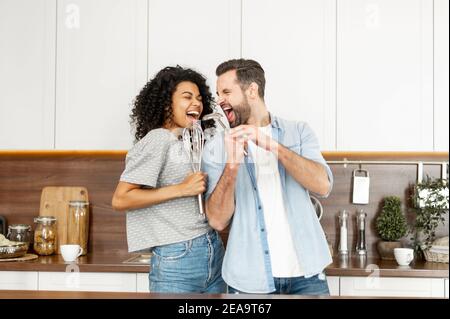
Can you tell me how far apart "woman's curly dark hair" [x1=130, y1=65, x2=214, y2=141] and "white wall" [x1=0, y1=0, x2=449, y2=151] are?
0.05ft

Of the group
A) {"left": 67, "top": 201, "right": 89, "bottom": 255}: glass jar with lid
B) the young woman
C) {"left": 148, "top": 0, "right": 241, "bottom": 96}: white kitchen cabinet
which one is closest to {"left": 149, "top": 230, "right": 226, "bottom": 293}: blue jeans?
the young woman

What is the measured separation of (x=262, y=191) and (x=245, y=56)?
6.8 inches

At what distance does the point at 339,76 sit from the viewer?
24.9 inches

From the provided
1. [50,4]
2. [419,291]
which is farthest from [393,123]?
[50,4]

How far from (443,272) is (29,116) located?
53 centimetres

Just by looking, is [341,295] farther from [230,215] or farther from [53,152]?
[53,152]

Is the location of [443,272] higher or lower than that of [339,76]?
lower

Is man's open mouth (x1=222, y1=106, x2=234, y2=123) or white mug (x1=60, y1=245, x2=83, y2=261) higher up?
man's open mouth (x1=222, y1=106, x2=234, y2=123)

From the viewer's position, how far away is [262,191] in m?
0.62

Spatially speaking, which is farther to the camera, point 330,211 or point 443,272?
point 330,211

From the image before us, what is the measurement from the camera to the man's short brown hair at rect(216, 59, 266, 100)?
0.65m

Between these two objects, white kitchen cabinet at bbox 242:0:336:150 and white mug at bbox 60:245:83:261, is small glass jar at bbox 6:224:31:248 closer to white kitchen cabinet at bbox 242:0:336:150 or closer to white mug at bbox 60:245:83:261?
white mug at bbox 60:245:83:261

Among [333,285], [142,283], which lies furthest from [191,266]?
[333,285]

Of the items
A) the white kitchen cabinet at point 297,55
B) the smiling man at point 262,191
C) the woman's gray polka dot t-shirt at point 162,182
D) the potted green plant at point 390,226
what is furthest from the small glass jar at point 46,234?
the potted green plant at point 390,226
